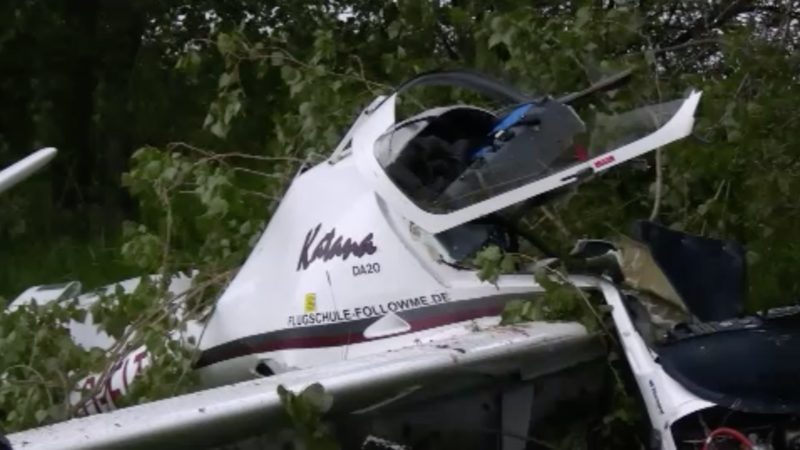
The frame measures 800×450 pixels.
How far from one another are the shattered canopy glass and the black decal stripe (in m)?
0.29

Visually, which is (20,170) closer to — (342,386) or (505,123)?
(342,386)

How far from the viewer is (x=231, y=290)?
5.18 meters

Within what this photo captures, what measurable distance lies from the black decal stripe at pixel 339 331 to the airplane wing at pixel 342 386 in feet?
0.37

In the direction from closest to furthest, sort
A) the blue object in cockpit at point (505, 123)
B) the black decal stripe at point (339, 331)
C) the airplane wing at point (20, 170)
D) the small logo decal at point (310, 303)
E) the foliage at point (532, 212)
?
1. the airplane wing at point (20, 170)
2. the black decal stripe at point (339, 331)
3. the blue object in cockpit at point (505, 123)
4. the small logo decal at point (310, 303)
5. the foliage at point (532, 212)

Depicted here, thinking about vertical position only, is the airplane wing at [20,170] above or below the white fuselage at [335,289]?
above

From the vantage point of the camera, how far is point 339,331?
4.66 metres

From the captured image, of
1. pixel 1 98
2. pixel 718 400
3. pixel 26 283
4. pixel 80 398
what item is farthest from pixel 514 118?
pixel 1 98

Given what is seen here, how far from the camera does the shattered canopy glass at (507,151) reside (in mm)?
4387

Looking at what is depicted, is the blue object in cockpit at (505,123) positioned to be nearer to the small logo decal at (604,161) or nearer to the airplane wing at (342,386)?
the small logo decal at (604,161)

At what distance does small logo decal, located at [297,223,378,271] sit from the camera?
15.3 ft

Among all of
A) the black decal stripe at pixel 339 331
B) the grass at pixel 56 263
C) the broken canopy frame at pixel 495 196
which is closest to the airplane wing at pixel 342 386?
the black decal stripe at pixel 339 331

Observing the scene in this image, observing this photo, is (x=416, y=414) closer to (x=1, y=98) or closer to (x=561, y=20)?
(x=561, y=20)

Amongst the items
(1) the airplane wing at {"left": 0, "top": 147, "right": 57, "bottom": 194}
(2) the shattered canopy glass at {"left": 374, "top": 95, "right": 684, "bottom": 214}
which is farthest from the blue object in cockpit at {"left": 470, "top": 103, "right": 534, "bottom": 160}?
(1) the airplane wing at {"left": 0, "top": 147, "right": 57, "bottom": 194}

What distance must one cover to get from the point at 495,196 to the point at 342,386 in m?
0.83
